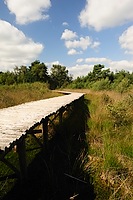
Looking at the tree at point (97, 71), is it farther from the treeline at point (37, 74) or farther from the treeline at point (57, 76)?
the treeline at point (37, 74)

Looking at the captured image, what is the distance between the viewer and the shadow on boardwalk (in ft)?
11.0

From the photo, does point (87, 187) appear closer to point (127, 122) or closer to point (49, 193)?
point (49, 193)

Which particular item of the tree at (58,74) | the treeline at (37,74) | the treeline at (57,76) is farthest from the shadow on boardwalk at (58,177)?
the tree at (58,74)

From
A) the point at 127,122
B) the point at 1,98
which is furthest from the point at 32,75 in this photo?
the point at 127,122

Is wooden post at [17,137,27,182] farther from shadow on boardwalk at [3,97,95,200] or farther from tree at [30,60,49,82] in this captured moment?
tree at [30,60,49,82]

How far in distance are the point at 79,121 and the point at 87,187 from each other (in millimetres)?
4133

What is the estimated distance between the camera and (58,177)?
381cm

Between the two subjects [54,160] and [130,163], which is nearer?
[130,163]

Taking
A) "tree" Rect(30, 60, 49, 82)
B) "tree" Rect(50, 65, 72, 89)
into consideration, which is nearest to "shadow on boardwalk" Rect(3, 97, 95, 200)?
"tree" Rect(30, 60, 49, 82)

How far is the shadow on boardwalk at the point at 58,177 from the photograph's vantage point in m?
3.36

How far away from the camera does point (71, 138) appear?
19.1ft

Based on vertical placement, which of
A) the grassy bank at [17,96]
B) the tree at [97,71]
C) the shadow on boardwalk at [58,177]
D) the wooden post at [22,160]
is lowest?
the shadow on boardwalk at [58,177]

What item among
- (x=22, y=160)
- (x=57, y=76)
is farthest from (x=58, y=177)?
(x=57, y=76)

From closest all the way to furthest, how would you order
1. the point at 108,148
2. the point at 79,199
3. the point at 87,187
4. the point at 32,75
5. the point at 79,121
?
the point at 79,199 → the point at 87,187 → the point at 108,148 → the point at 79,121 → the point at 32,75
